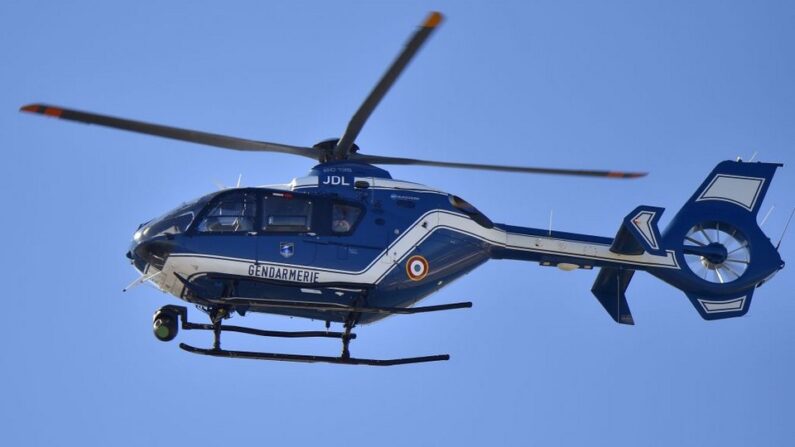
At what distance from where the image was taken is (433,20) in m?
A: 11.0

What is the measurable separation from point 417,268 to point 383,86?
2.47 m

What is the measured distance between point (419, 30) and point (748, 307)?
692 cm

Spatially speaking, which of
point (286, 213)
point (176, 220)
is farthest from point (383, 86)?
point (176, 220)

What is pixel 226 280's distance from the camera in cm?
1300

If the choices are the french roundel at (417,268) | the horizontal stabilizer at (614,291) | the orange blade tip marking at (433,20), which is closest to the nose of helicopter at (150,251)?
the french roundel at (417,268)

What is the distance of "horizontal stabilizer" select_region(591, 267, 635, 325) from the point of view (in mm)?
15312

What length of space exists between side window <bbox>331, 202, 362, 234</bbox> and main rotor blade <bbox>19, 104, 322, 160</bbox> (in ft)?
3.23

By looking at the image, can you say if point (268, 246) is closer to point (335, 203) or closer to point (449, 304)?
point (335, 203)

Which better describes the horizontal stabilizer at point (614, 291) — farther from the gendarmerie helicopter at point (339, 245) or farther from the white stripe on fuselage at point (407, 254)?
the white stripe on fuselage at point (407, 254)

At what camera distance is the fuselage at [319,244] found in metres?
13.0

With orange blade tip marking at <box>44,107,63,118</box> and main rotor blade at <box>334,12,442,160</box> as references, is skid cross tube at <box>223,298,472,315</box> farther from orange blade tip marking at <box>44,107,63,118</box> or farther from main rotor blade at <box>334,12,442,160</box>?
orange blade tip marking at <box>44,107,63,118</box>

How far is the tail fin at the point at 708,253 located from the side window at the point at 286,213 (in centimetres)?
410

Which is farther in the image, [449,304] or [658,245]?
[658,245]

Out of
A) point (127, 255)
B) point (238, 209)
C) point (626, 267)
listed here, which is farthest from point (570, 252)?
point (127, 255)
